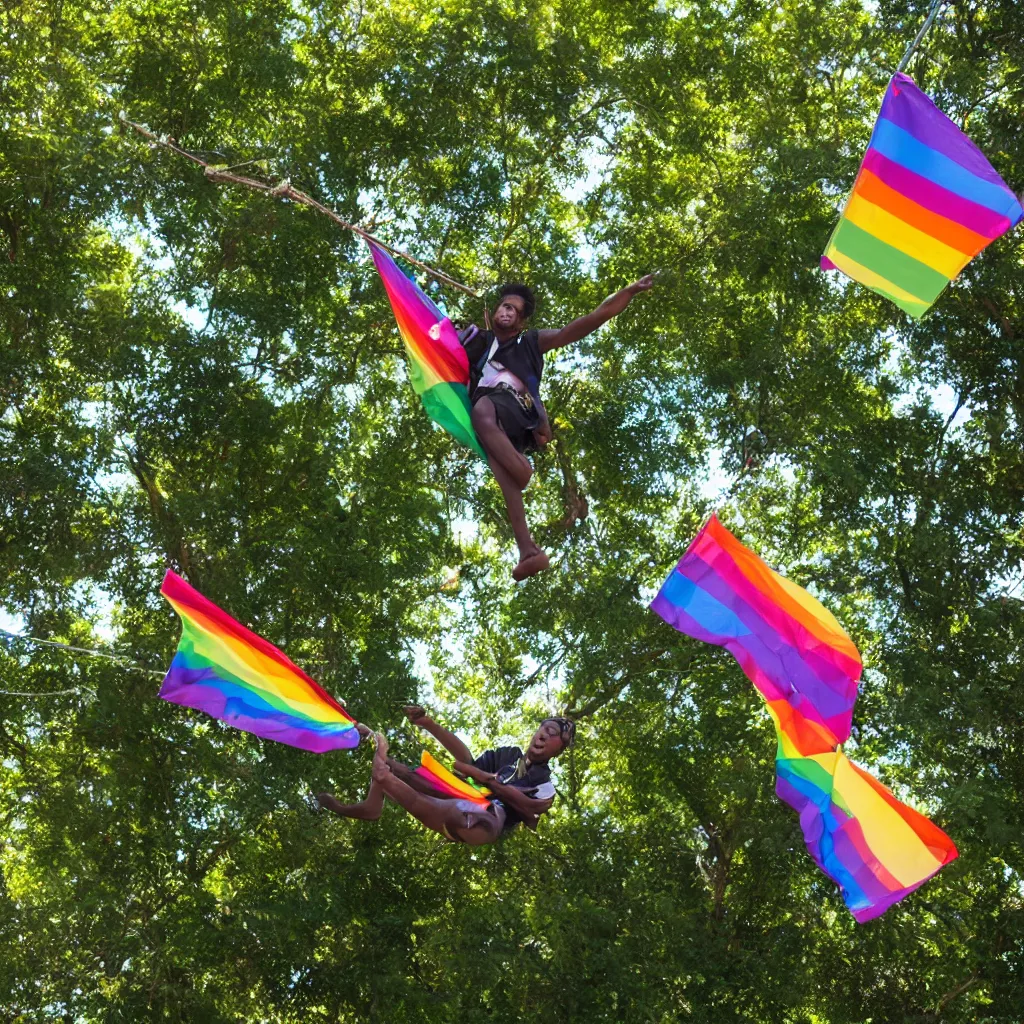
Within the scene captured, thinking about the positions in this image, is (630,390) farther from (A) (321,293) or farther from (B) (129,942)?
(B) (129,942)

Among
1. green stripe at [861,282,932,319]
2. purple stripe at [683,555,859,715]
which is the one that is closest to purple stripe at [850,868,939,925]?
purple stripe at [683,555,859,715]

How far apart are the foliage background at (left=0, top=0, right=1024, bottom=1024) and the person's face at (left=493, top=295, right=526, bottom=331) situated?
378 centimetres

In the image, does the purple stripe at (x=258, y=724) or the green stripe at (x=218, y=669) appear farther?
the green stripe at (x=218, y=669)

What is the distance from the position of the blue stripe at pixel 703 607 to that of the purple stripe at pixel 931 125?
6.47 ft

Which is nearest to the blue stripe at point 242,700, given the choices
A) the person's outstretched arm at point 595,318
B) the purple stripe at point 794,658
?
the purple stripe at point 794,658

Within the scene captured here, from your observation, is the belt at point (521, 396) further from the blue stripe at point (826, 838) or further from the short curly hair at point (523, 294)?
the blue stripe at point (826, 838)

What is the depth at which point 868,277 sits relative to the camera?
19.8 feet

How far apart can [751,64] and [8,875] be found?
804 cm

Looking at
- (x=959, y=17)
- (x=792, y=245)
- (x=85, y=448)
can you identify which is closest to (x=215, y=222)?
(x=85, y=448)

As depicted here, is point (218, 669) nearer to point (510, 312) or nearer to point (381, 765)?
point (381, 765)

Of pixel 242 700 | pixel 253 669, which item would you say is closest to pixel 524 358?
pixel 253 669

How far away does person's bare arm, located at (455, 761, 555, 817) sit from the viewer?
5832mm

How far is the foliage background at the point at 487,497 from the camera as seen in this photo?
31.7ft

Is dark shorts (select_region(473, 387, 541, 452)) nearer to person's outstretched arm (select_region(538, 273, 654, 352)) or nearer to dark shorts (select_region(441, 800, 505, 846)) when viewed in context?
person's outstretched arm (select_region(538, 273, 654, 352))
